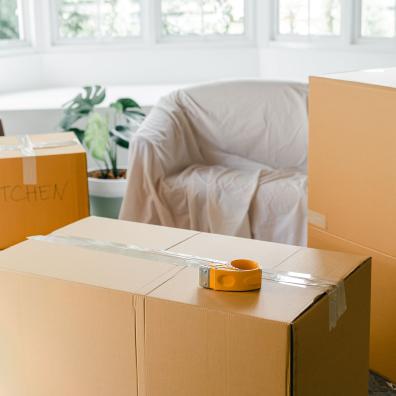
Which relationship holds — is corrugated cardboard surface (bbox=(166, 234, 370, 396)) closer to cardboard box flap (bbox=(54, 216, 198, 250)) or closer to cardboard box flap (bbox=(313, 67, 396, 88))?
cardboard box flap (bbox=(54, 216, 198, 250))

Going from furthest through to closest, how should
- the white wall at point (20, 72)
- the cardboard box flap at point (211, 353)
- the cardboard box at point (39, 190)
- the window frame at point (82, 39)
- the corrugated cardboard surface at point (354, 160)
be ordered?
1. the window frame at point (82, 39)
2. the white wall at point (20, 72)
3. the cardboard box at point (39, 190)
4. the corrugated cardboard surface at point (354, 160)
5. the cardboard box flap at point (211, 353)

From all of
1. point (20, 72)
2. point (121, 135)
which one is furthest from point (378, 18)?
point (20, 72)

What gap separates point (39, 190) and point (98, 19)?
3.06 meters

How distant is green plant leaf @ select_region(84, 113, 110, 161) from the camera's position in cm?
364

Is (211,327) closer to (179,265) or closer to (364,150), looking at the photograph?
(179,265)

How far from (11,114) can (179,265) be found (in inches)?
121

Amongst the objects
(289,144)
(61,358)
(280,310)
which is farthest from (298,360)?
(289,144)

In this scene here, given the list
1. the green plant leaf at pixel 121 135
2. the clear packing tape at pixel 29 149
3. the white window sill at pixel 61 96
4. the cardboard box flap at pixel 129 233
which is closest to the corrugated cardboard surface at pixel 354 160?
the cardboard box flap at pixel 129 233

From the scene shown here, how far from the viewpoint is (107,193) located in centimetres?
373

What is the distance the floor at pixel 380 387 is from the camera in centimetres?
214

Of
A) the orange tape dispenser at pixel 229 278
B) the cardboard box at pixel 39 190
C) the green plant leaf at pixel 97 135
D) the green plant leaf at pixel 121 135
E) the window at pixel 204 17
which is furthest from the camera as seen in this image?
the window at pixel 204 17

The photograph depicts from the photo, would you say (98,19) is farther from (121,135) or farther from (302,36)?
(121,135)

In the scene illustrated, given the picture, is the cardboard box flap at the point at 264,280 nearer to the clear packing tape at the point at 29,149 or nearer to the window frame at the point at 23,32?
the clear packing tape at the point at 29,149

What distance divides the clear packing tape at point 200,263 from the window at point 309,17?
3.38m
